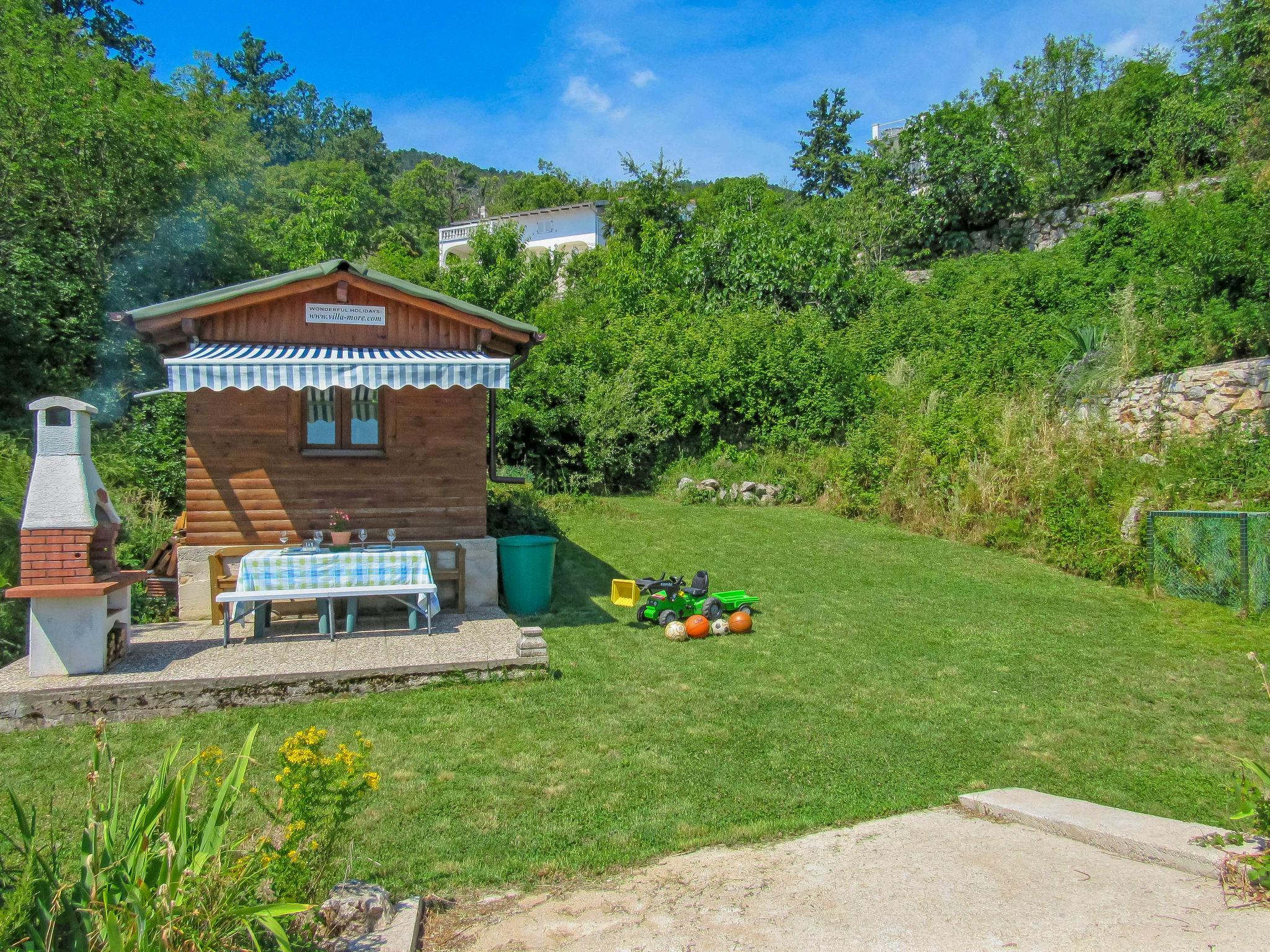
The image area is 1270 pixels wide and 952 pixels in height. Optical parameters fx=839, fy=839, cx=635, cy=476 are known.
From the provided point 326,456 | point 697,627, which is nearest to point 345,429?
point 326,456

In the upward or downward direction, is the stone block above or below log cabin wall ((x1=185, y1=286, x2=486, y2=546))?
below

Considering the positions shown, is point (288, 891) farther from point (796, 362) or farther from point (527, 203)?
point (527, 203)

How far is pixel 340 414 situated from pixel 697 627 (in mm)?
4819

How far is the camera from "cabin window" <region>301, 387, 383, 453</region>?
31.9 ft

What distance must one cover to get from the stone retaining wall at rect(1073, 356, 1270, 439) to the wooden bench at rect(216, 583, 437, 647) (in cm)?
1205

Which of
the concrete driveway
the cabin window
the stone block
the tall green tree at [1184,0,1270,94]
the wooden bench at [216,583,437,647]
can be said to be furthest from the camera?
the tall green tree at [1184,0,1270,94]

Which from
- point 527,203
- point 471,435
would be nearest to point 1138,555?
point 471,435

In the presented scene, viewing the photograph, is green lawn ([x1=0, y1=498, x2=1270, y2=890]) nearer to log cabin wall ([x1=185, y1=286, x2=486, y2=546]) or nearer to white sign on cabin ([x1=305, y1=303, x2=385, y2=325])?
log cabin wall ([x1=185, y1=286, x2=486, y2=546])

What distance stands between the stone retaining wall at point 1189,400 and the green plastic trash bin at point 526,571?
33.9 feet

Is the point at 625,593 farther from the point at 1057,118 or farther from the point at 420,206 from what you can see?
the point at 420,206

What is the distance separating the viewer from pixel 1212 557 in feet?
34.5

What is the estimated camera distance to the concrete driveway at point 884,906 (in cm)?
340

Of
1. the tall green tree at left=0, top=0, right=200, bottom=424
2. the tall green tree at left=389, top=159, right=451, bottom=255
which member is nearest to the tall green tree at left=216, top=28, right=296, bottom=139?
the tall green tree at left=389, top=159, right=451, bottom=255

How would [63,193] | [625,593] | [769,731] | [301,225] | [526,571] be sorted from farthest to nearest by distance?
1. [301,225]
2. [63,193]
3. [625,593]
4. [526,571]
5. [769,731]
